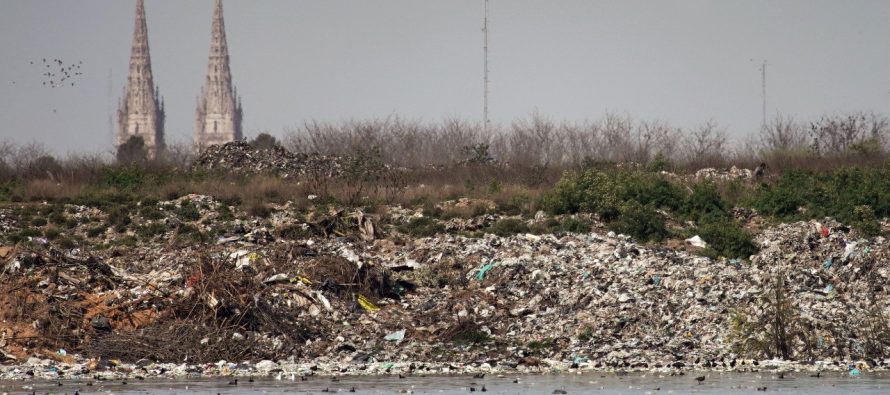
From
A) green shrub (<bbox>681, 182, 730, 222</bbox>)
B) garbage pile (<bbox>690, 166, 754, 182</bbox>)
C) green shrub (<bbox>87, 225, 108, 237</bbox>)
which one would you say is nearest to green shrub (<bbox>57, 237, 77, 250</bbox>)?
green shrub (<bbox>87, 225, 108, 237</bbox>)

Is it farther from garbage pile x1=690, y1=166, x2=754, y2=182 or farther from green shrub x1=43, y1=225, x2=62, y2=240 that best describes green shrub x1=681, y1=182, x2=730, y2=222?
green shrub x1=43, y1=225, x2=62, y2=240

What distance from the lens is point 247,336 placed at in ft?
62.6

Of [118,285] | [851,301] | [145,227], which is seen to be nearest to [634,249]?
[851,301]

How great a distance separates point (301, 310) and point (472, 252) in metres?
5.28

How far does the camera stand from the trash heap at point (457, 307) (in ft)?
59.9

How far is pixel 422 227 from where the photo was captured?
29297mm

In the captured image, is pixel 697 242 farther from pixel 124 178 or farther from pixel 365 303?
pixel 124 178

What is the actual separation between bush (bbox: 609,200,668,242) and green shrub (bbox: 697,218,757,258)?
1.23 meters

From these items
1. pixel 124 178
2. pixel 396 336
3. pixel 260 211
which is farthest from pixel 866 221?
pixel 124 178

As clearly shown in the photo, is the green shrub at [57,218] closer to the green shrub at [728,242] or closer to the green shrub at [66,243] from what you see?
the green shrub at [66,243]

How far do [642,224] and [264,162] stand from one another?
17912 millimetres

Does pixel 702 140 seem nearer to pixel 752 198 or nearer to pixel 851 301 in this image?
pixel 752 198

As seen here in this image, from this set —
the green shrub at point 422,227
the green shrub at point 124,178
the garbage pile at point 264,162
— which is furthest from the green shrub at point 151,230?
the garbage pile at point 264,162

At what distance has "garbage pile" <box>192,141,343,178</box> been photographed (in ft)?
138
